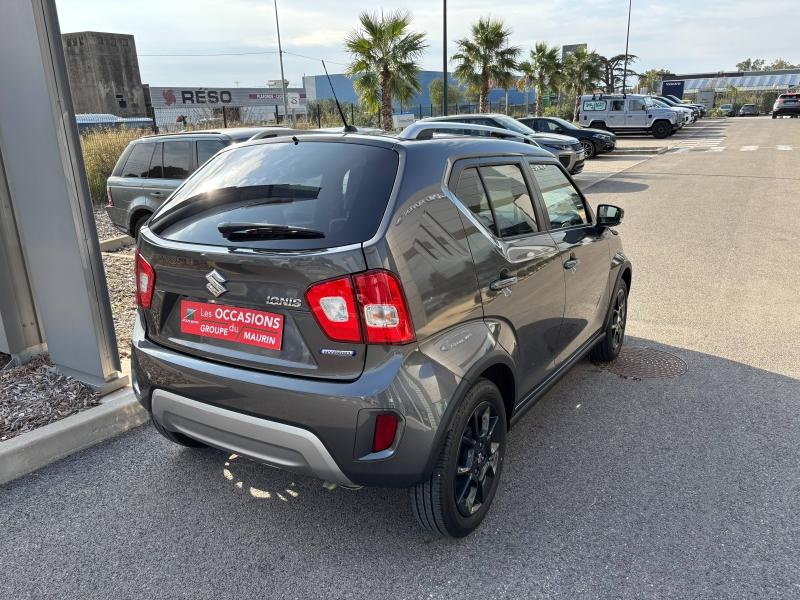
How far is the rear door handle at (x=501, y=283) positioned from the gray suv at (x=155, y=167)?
5.30 meters

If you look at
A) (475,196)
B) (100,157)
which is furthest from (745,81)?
(475,196)

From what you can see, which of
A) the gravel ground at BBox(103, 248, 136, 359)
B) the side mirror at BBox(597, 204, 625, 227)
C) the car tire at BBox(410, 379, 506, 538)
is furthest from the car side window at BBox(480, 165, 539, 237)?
the gravel ground at BBox(103, 248, 136, 359)

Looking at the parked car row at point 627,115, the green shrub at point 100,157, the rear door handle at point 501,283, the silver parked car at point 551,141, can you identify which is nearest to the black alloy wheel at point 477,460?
the rear door handle at point 501,283

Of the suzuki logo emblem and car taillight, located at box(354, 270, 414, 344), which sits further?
the suzuki logo emblem

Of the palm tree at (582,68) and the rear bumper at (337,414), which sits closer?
the rear bumper at (337,414)

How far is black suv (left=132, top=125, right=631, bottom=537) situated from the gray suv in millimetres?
4736

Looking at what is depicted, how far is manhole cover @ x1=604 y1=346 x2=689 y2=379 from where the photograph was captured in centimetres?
456

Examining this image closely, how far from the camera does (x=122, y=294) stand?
21.0 ft

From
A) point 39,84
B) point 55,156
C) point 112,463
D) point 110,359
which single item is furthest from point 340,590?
point 39,84

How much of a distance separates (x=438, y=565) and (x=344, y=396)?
3.05ft

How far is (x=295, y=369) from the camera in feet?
7.79

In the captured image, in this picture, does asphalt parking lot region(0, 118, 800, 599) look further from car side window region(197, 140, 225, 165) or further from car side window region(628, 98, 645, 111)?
car side window region(628, 98, 645, 111)

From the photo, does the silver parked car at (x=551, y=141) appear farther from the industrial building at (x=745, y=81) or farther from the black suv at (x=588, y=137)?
the industrial building at (x=745, y=81)

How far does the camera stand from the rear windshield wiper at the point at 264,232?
2387 mm
